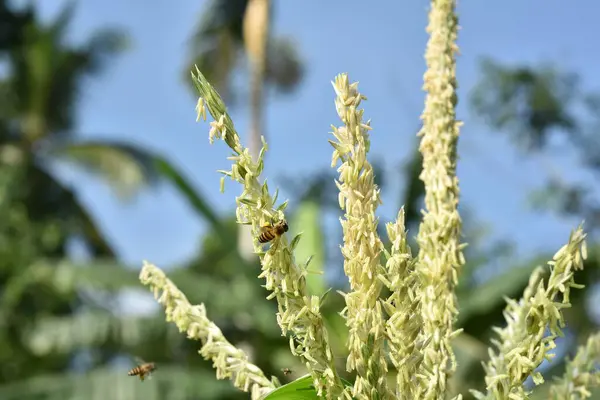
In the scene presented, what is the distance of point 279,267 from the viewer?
997mm

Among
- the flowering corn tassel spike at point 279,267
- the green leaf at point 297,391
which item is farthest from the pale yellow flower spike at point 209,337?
the flowering corn tassel spike at point 279,267

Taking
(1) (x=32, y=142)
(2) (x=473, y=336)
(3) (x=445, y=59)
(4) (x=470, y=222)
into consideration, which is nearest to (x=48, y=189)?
(1) (x=32, y=142)

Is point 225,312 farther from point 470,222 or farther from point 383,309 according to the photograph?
point 470,222

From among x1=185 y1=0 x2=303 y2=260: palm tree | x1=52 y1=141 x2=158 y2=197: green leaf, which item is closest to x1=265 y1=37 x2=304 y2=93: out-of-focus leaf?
x1=185 y1=0 x2=303 y2=260: palm tree

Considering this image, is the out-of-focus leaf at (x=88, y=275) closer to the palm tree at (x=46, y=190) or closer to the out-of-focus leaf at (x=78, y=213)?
the palm tree at (x=46, y=190)

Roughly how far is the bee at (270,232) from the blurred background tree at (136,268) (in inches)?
172

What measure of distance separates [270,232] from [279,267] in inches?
1.7

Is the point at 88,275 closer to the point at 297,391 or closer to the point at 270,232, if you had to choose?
the point at 297,391

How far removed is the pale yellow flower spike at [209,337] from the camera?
1.16 meters

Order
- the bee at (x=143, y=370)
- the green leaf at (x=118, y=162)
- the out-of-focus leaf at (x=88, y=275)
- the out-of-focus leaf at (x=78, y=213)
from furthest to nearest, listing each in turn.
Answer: the green leaf at (x=118, y=162) < the out-of-focus leaf at (x=78, y=213) < the out-of-focus leaf at (x=88, y=275) < the bee at (x=143, y=370)

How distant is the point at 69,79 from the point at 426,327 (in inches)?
847

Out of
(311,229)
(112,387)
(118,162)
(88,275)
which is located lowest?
(112,387)

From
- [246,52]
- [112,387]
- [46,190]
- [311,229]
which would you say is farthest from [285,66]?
[112,387]

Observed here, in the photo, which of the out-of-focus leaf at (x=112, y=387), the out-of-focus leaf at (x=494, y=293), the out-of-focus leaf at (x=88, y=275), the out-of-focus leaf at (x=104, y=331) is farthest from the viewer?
the out-of-focus leaf at (x=104, y=331)
